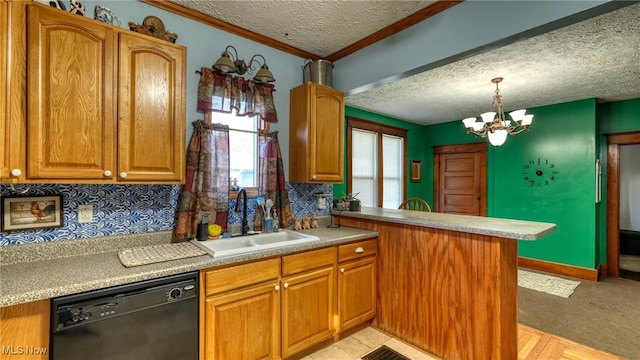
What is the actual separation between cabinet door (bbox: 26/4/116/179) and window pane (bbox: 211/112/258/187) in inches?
35.2

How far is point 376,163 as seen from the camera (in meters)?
4.79

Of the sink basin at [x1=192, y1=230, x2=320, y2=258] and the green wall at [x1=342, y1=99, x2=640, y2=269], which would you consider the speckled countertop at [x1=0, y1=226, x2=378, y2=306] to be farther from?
the green wall at [x1=342, y1=99, x2=640, y2=269]

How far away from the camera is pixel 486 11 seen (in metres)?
1.88

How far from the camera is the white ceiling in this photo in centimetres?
215

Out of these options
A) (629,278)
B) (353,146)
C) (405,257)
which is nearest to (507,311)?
(405,257)

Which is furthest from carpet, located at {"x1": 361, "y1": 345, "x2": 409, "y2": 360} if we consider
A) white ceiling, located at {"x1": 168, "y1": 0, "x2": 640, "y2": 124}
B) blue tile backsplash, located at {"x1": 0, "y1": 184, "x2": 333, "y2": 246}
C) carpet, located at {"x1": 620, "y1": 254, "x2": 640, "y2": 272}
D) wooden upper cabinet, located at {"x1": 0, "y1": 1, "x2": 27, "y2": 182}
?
carpet, located at {"x1": 620, "y1": 254, "x2": 640, "y2": 272}

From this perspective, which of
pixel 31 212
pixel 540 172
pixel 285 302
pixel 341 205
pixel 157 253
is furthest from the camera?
pixel 540 172

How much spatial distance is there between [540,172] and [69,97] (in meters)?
5.67

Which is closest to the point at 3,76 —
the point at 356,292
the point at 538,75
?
the point at 356,292

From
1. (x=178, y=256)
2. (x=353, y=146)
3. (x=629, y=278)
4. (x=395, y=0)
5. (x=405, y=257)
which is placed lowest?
(x=629, y=278)

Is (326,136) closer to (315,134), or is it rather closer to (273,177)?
(315,134)

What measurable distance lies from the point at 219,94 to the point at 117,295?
160cm

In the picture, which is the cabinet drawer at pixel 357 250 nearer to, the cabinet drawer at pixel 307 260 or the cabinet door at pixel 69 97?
the cabinet drawer at pixel 307 260

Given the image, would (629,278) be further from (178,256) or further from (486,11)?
(178,256)
